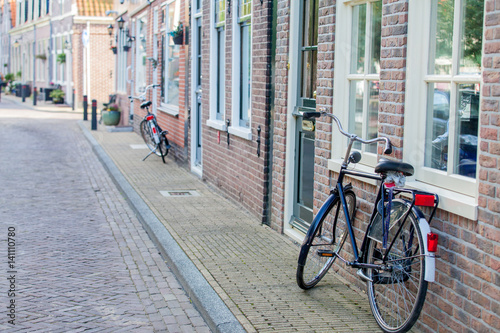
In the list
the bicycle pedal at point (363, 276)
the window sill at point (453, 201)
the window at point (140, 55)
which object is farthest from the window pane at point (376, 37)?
the window at point (140, 55)

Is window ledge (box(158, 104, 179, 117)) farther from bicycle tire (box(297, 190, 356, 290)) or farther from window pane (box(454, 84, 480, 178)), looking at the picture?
window pane (box(454, 84, 480, 178))

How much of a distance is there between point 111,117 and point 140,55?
3.14m

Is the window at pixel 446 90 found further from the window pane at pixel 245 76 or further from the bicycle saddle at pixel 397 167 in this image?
the window pane at pixel 245 76

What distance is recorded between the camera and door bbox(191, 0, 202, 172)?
1183 cm

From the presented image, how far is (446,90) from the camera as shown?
430 centimetres

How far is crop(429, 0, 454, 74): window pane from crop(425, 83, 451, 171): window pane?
0.37 ft

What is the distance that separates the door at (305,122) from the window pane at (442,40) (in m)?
2.29

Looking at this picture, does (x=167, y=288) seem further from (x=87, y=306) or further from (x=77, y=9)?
(x=77, y=9)

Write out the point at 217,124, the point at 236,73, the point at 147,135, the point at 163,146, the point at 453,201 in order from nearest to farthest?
1. the point at 453,201
2. the point at 236,73
3. the point at 217,124
4. the point at 163,146
5. the point at 147,135

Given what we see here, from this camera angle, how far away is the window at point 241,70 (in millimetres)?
8742

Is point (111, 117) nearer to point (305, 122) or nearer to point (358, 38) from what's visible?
point (305, 122)

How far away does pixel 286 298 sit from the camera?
5.11m

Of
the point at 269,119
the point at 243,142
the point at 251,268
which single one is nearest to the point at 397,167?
the point at 251,268

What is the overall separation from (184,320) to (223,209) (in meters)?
3.86
